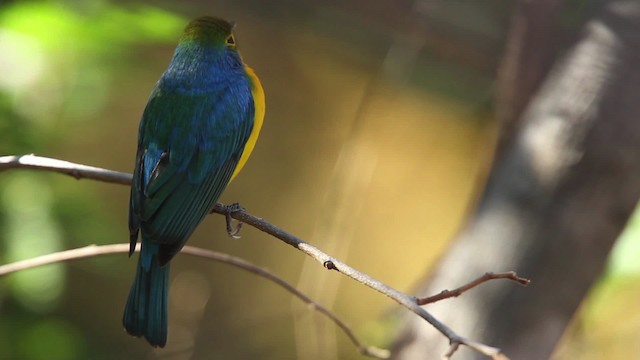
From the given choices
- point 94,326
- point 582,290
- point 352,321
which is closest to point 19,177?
point 94,326

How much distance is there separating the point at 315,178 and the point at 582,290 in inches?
60.2

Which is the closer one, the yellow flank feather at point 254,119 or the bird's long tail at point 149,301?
the bird's long tail at point 149,301

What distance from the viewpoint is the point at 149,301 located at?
6.59ft

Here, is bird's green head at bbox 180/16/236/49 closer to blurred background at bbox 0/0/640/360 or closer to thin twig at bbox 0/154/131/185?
thin twig at bbox 0/154/131/185

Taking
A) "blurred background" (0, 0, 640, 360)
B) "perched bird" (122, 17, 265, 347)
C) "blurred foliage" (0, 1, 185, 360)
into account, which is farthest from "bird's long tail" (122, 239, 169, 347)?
"blurred background" (0, 0, 640, 360)

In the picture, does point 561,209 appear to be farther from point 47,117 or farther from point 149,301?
point 47,117

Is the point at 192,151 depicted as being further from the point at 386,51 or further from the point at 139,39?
the point at 386,51

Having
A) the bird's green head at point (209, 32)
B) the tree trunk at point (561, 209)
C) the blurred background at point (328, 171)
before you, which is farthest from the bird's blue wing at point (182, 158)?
the blurred background at point (328, 171)

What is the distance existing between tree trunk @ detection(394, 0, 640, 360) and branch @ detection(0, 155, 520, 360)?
119 centimetres

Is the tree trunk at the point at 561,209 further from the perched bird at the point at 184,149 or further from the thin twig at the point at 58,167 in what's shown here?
the thin twig at the point at 58,167

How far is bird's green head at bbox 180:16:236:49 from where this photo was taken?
2.49m

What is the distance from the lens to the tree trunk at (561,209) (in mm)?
3021

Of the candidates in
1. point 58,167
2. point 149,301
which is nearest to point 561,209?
point 149,301

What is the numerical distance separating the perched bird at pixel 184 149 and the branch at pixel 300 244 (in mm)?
89
